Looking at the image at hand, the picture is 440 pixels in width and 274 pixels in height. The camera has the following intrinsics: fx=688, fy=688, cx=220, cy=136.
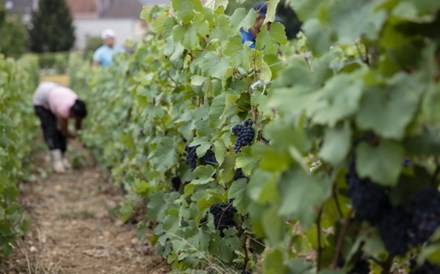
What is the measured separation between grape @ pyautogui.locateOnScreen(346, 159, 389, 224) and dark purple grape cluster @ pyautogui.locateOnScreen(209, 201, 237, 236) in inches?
67.5

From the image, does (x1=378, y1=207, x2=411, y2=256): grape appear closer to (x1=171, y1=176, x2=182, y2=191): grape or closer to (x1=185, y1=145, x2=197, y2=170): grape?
(x1=185, y1=145, x2=197, y2=170): grape

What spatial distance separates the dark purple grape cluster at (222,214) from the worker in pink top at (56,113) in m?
6.10

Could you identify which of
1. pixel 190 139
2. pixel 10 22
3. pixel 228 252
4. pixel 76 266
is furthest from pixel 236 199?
pixel 10 22

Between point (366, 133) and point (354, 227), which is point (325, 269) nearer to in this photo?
point (354, 227)

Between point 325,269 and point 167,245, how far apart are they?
104 inches

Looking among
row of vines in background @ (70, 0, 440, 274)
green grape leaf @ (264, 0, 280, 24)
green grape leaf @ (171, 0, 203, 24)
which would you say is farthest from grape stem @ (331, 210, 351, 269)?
Answer: green grape leaf @ (171, 0, 203, 24)

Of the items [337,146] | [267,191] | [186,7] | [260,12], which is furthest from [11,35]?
[337,146]

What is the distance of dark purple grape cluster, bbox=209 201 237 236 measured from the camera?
3.72 m

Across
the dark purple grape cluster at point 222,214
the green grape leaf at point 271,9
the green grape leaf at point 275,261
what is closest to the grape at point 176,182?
the dark purple grape cluster at point 222,214

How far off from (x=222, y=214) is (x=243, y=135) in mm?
571

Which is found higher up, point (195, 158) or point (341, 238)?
point (341, 238)

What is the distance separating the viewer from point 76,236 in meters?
6.10

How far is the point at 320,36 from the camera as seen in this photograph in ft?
6.63

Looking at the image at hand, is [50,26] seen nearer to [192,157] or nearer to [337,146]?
[192,157]
